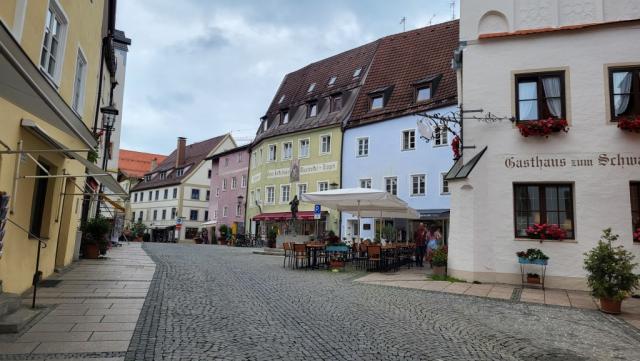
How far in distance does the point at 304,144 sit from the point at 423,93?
11.4 metres

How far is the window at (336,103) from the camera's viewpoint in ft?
119

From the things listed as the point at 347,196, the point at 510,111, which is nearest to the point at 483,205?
the point at 510,111

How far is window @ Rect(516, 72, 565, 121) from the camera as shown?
494 inches

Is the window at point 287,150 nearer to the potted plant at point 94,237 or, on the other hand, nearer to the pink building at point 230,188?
the pink building at point 230,188

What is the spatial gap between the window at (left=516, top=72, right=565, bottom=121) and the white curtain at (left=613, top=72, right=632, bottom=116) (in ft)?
3.95

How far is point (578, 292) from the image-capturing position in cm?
1139

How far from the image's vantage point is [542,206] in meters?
12.3

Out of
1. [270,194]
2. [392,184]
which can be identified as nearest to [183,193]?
[270,194]

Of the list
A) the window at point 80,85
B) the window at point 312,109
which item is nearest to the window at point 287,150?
the window at point 312,109

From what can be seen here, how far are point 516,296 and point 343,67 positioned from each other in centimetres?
3157

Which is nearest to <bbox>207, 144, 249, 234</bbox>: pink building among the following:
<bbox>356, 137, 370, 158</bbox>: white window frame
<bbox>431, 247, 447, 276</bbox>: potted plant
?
<bbox>356, 137, 370, 158</bbox>: white window frame

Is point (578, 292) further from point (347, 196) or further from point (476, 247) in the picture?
point (347, 196)

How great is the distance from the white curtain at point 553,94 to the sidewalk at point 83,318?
10.9 m

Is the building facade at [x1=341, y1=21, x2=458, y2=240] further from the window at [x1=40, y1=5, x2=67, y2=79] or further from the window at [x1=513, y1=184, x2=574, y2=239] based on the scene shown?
the window at [x1=40, y1=5, x2=67, y2=79]
